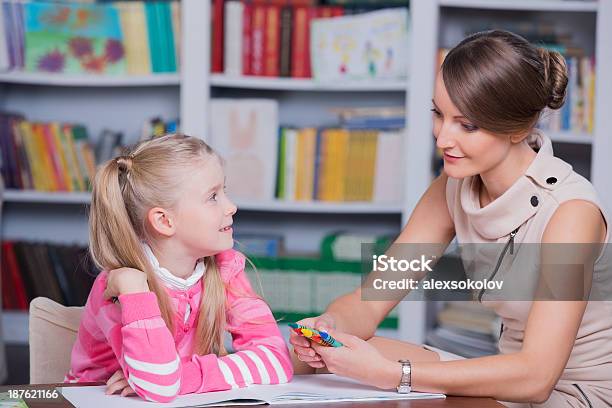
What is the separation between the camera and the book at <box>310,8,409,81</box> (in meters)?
3.39

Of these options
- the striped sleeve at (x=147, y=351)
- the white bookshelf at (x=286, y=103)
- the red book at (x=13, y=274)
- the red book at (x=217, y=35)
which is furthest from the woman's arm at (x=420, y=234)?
the red book at (x=13, y=274)

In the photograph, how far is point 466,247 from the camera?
1.82 m

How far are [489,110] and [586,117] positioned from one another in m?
1.84

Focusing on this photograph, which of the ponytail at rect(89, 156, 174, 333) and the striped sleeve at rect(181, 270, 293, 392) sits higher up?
the ponytail at rect(89, 156, 174, 333)

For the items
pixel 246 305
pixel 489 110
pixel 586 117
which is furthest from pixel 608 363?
pixel 586 117

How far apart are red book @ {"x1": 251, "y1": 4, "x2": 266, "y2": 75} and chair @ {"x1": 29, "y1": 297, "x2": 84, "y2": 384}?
1.93 metres

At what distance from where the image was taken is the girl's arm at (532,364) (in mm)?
1371

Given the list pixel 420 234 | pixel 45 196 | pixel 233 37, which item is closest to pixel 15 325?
pixel 45 196

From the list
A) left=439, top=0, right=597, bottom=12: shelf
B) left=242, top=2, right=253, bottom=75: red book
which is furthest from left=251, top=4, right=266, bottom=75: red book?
left=439, top=0, right=597, bottom=12: shelf

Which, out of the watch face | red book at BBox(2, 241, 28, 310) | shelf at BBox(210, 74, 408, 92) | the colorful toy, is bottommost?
red book at BBox(2, 241, 28, 310)

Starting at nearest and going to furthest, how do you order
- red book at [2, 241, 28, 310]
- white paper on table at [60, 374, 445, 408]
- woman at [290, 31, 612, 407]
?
white paper on table at [60, 374, 445, 408], woman at [290, 31, 612, 407], red book at [2, 241, 28, 310]

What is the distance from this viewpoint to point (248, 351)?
1.47 meters

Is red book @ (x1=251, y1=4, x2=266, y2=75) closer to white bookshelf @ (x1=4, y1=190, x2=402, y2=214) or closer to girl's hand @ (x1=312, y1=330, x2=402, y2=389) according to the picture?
white bookshelf @ (x1=4, y1=190, x2=402, y2=214)

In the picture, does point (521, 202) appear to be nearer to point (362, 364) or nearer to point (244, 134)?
point (362, 364)
